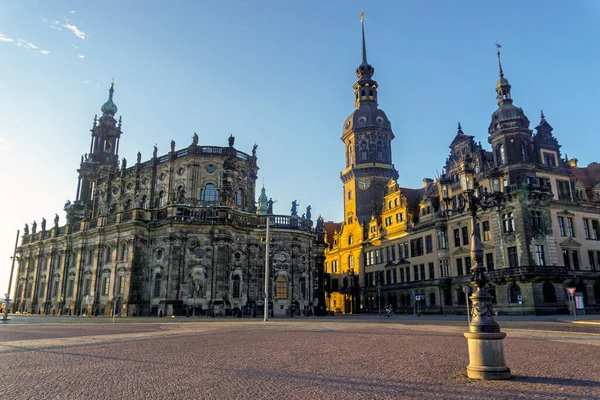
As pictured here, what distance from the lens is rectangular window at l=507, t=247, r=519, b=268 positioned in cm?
4416

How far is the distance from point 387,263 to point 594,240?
25313 mm

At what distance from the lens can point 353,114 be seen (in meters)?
76.9

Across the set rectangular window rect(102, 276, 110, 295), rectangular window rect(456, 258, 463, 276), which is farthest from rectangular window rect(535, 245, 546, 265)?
rectangular window rect(102, 276, 110, 295)

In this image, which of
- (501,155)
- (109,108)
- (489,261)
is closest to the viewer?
(489,261)

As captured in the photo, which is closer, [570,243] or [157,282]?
[570,243]

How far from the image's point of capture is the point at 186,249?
156 ft

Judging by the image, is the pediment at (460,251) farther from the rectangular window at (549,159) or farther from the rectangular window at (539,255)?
the rectangular window at (549,159)

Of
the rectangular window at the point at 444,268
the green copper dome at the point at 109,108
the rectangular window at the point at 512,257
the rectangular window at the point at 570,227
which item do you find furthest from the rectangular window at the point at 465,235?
the green copper dome at the point at 109,108

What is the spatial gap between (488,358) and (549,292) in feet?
133

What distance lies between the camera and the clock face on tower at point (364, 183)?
72.2m

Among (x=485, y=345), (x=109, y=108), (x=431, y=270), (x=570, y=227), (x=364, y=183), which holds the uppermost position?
(x=109, y=108)

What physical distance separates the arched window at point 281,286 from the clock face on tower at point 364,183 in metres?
27.2

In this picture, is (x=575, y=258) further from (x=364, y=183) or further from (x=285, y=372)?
(x=285, y=372)

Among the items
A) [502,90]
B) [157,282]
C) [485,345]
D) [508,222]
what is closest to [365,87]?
[502,90]
